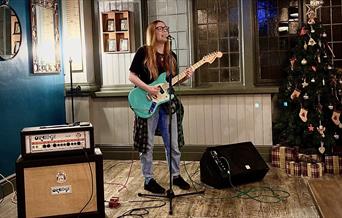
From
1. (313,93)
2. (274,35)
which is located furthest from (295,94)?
(274,35)

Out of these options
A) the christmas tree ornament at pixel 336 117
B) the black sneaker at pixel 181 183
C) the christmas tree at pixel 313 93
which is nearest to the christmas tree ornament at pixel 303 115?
the christmas tree at pixel 313 93

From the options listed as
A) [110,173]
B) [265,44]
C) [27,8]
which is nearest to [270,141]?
[265,44]

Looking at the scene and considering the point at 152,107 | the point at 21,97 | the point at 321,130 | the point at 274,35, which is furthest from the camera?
the point at 274,35

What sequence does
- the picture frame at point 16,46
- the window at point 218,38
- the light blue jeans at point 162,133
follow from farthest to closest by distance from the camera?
the window at point 218,38
the picture frame at point 16,46
the light blue jeans at point 162,133

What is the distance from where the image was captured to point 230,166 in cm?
364

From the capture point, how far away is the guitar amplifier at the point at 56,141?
2.86 metres

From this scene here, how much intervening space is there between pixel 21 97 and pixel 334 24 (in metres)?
3.28

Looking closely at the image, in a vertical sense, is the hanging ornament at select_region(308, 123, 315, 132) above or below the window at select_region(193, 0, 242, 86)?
below

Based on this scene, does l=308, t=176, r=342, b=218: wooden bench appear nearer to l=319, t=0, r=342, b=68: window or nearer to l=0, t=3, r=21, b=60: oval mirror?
l=0, t=3, r=21, b=60: oval mirror

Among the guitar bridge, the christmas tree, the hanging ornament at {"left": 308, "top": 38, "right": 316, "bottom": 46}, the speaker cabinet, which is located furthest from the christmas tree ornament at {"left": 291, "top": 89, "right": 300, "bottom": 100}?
the speaker cabinet

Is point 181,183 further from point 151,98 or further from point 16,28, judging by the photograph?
point 16,28

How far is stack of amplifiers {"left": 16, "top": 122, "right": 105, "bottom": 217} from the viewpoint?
9.30 ft

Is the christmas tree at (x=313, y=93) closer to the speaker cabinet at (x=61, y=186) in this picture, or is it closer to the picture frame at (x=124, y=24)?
the picture frame at (x=124, y=24)

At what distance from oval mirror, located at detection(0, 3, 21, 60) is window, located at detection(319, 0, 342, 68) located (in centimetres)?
310
